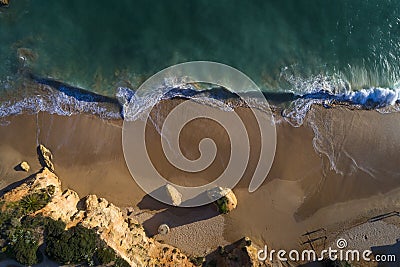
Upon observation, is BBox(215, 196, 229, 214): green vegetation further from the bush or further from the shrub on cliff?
the bush

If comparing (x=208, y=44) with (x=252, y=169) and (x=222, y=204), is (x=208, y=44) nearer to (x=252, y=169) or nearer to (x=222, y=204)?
(x=252, y=169)

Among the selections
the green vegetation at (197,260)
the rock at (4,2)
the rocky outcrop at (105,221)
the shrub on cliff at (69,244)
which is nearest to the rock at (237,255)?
the green vegetation at (197,260)

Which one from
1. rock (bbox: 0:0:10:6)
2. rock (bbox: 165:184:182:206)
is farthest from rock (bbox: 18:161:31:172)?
rock (bbox: 0:0:10:6)

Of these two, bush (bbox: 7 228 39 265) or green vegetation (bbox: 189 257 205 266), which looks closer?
bush (bbox: 7 228 39 265)

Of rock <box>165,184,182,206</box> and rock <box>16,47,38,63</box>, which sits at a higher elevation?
rock <box>16,47,38,63</box>

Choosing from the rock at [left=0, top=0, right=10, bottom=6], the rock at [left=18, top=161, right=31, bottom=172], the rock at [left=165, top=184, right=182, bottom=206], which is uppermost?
the rock at [left=0, top=0, right=10, bottom=6]

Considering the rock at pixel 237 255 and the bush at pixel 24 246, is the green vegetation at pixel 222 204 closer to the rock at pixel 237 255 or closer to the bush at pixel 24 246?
the rock at pixel 237 255
